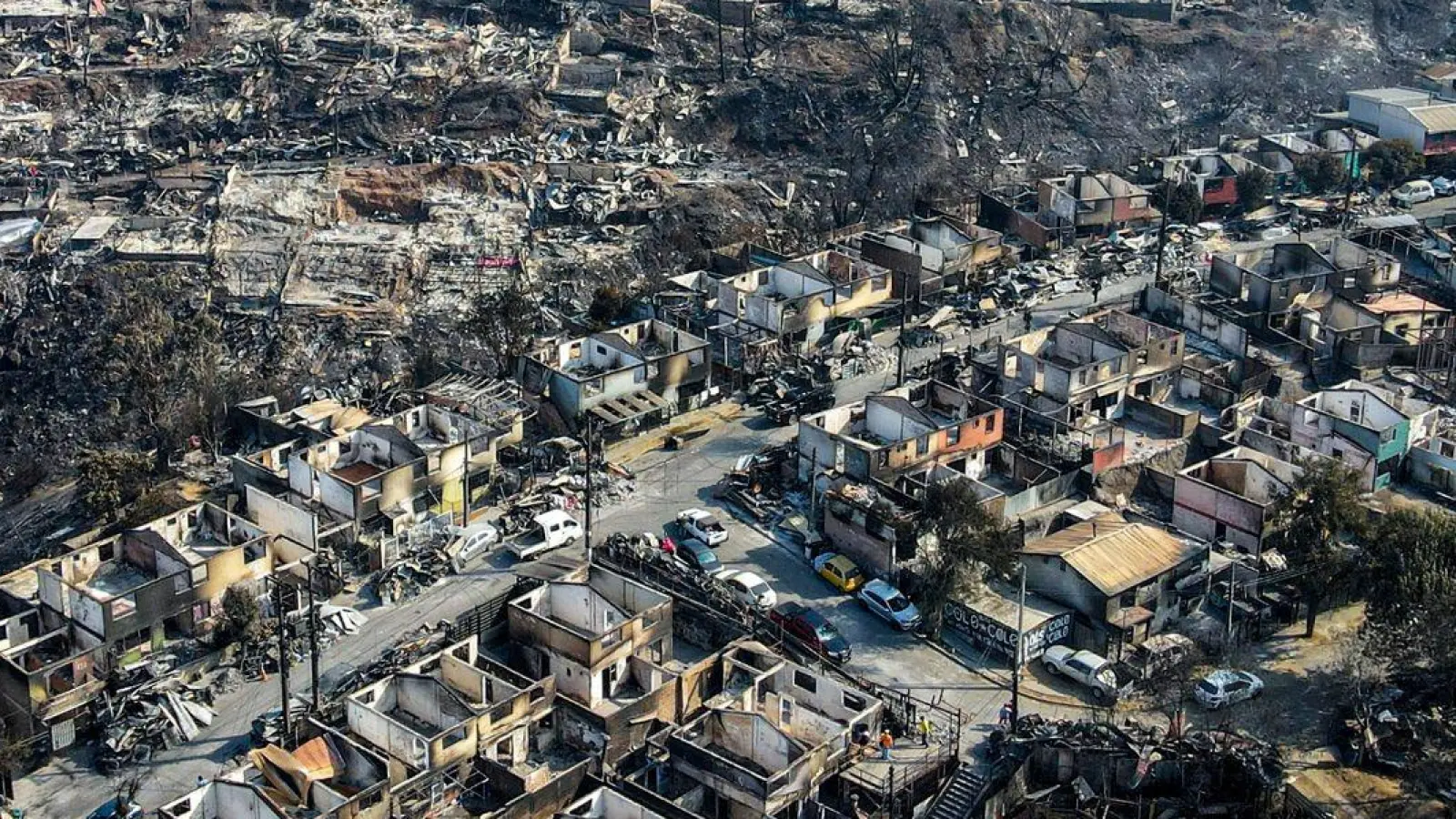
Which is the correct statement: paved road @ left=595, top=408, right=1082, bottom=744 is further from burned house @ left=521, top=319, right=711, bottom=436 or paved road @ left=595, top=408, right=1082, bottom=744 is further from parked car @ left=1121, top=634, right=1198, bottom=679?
parked car @ left=1121, top=634, right=1198, bottom=679

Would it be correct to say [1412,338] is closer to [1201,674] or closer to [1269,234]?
[1269,234]

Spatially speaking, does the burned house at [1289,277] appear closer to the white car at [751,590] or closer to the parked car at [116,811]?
the white car at [751,590]

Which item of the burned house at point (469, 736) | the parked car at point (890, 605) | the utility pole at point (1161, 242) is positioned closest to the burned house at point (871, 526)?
the parked car at point (890, 605)

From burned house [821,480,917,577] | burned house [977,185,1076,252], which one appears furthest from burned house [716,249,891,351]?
burned house [821,480,917,577]

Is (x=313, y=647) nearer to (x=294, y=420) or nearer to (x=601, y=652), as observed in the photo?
(x=601, y=652)

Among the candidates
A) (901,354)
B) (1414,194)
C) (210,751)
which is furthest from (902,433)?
(1414,194)

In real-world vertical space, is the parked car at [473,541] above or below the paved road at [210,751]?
above

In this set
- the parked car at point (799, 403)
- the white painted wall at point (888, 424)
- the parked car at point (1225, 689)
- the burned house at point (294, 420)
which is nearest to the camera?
the parked car at point (1225, 689)
